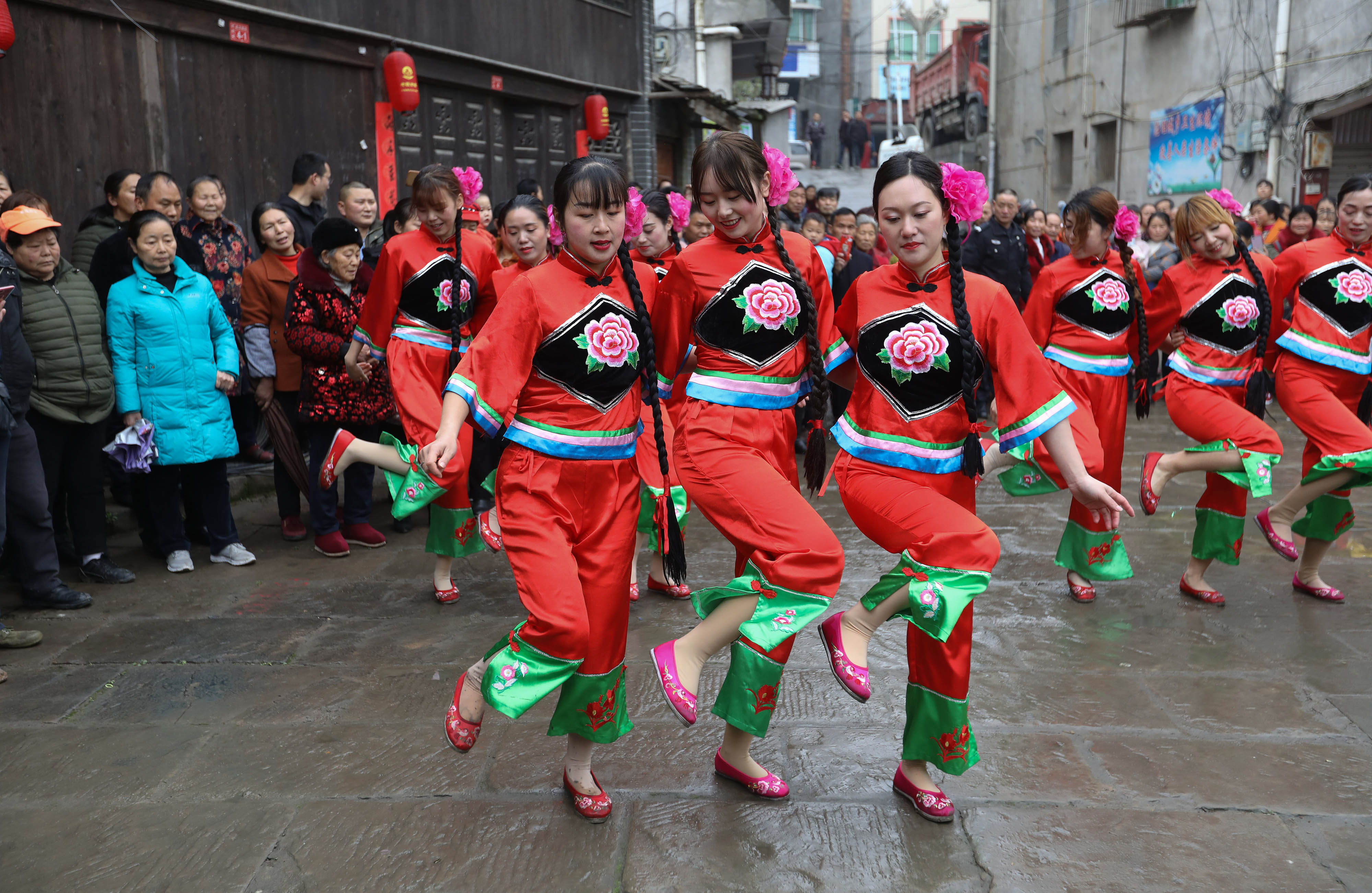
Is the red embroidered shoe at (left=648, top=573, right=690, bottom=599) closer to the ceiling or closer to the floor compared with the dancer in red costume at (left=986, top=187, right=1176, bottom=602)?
closer to the floor

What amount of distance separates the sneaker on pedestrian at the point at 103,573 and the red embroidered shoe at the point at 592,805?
333 centimetres

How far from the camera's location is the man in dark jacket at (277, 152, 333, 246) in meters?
6.89

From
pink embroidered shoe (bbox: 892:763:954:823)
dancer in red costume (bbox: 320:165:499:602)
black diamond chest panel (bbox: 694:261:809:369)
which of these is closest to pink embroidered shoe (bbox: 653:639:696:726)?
pink embroidered shoe (bbox: 892:763:954:823)

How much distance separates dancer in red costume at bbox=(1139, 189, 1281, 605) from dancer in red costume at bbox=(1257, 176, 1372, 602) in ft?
0.50

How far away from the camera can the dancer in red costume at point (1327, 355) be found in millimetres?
4812

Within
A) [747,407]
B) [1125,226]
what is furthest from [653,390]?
[1125,226]

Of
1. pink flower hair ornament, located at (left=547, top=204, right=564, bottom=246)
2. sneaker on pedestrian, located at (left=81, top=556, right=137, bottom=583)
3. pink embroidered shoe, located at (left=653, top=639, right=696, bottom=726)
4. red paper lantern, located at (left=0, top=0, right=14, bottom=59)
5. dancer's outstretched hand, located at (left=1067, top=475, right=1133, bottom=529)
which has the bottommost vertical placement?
sneaker on pedestrian, located at (left=81, top=556, right=137, bottom=583)

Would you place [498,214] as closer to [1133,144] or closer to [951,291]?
[951,291]

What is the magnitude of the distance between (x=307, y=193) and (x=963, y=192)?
5.10m

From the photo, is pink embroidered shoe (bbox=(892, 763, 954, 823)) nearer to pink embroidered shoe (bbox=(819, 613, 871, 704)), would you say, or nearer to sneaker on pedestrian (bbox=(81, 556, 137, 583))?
pink embroidered shoe (bbox=(819, 613, 871, 704))

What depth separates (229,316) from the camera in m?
6.44

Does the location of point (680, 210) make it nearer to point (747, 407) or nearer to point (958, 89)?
point (747, 407)

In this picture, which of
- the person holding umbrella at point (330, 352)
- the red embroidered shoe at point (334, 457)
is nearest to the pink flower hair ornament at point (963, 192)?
the red embroidered shoe at point (334, 457)

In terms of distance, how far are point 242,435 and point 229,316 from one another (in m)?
1.15
